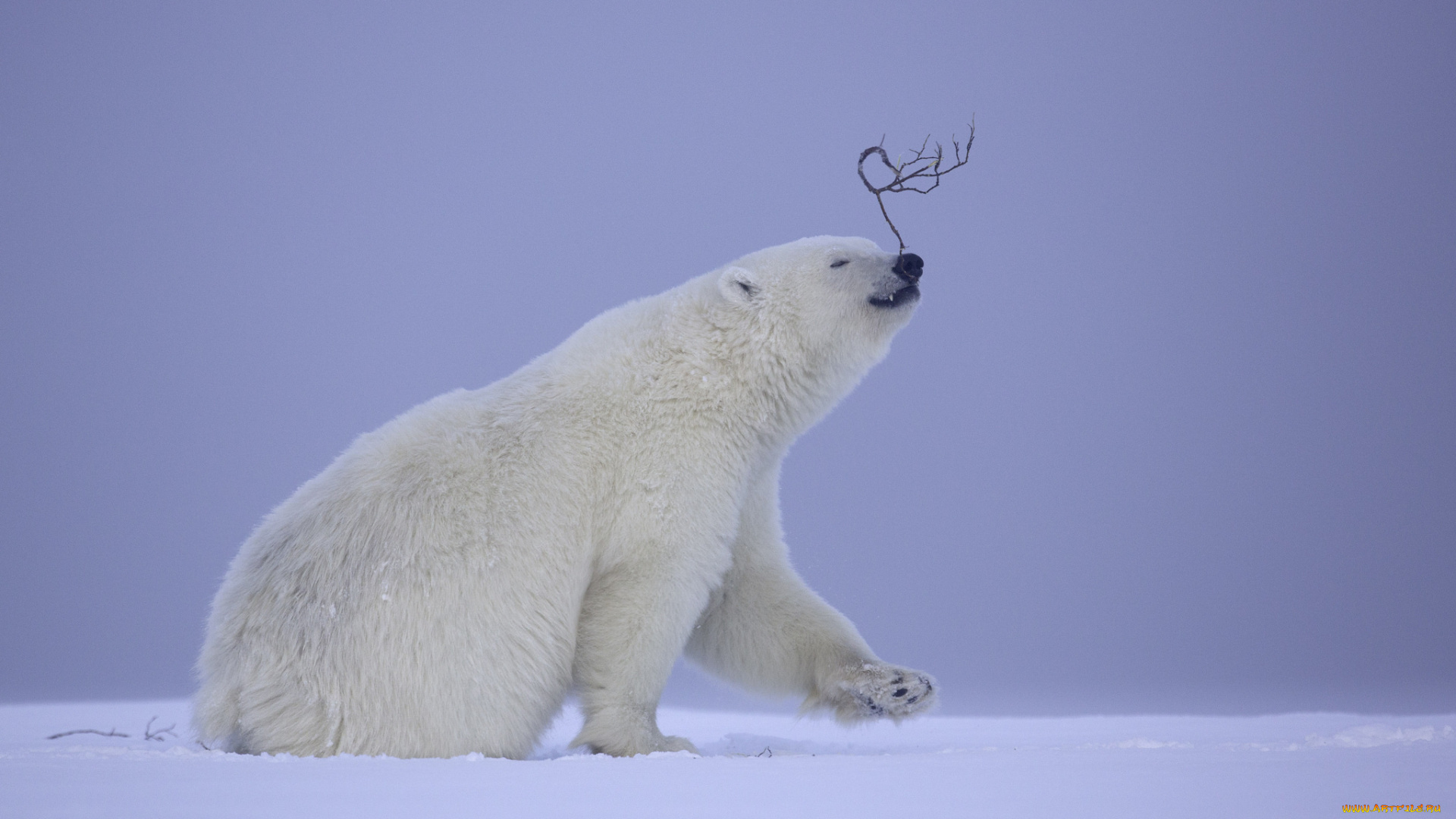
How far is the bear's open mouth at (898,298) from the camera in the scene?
13.0 feet

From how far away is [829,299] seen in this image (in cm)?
395

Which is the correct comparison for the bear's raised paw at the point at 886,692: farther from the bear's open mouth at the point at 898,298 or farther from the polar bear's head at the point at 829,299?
the bear's open mouth at the point at 898,298

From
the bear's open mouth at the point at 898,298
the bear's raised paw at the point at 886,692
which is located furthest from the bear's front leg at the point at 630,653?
the bear's open mouth at the point at 898,298

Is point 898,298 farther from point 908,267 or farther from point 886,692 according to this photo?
point 886,692

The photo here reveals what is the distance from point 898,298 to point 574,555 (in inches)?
63.8

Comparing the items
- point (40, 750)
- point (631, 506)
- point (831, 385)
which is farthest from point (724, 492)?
point (40, 750)

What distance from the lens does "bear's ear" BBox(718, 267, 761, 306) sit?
153 inches

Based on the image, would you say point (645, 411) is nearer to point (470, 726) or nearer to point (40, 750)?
point (470, 726)

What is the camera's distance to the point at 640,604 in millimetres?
3256

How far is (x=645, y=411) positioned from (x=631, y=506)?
36 cm

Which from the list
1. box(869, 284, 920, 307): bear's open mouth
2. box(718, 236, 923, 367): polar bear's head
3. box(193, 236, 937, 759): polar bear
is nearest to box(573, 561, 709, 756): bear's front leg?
box(193, 236, 937, 759): polar bear

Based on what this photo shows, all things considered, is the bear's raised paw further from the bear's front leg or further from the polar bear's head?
the polar bear's head

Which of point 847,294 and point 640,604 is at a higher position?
point 847,294

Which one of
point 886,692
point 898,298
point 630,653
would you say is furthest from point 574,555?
point 898,298
